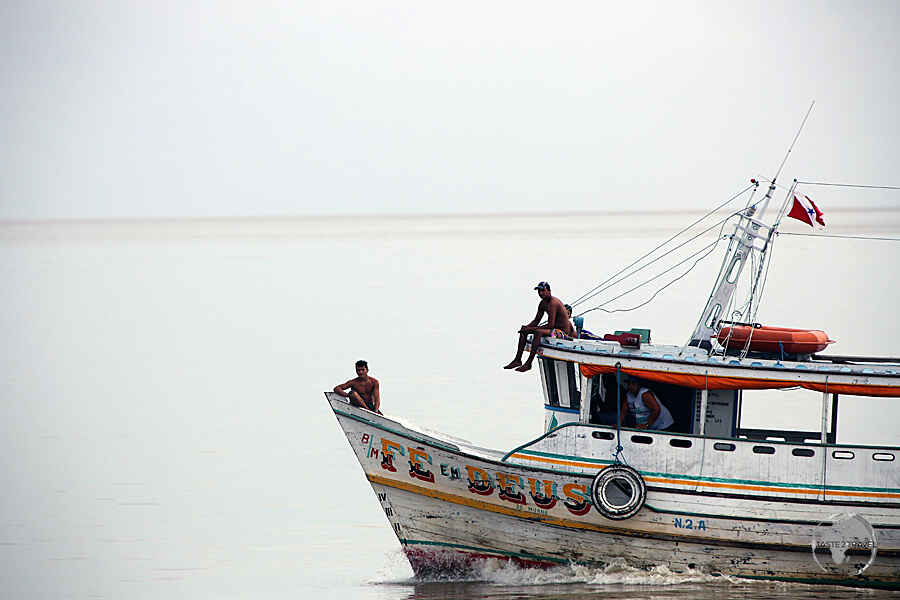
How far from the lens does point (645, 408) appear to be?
14602 mm

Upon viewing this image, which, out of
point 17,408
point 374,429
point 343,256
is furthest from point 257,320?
point 343,256

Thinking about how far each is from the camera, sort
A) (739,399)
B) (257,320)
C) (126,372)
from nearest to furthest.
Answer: (739,399)
(126,372)
(257,320)

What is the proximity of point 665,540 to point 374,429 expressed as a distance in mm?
3841

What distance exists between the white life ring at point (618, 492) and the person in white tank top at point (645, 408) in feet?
2.63

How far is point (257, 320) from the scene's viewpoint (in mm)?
46875

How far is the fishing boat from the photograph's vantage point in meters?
13.8

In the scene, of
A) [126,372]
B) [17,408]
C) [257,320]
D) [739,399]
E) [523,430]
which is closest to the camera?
[739,399]

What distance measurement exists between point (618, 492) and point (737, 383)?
6.34 feet

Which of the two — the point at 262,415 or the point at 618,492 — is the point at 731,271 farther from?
the point at 262,415

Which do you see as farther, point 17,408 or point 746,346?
point 17,408

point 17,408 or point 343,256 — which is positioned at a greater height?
point 343,256

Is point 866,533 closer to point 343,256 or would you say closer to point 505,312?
point 505,312

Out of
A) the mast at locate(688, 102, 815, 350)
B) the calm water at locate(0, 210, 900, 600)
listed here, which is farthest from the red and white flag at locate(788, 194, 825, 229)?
the calm water at locate(0, 210, 900, 600)

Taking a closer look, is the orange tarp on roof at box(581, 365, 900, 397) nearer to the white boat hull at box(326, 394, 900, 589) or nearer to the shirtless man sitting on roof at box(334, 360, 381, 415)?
the white boat hull at box(326, 394, 900, 589)
